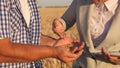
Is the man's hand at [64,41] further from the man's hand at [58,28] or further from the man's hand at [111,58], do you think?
the man's hand at [111,58]

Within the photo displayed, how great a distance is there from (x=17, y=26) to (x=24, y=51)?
267 millimetres

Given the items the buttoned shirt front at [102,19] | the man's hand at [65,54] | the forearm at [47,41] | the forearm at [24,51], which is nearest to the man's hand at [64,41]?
the forearm at [47,41]

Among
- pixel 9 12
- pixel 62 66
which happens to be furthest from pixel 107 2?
pixel 62 66

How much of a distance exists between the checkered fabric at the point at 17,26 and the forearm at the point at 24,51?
8cm

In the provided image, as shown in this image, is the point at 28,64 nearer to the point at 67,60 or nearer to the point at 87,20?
the point at 67,60

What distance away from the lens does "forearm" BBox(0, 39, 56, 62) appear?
3336mm

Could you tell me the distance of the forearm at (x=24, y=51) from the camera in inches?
131

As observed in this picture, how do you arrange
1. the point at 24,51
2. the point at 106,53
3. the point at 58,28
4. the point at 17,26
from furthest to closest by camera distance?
the point at 58,28 < the point at 106,53 < the point at 17,26 < the point at 24,51

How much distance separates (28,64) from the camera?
3.86 metres

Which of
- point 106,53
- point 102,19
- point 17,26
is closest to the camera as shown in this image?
point 17,26

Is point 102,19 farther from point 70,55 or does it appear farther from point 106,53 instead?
point 70,55

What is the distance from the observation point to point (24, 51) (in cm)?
346

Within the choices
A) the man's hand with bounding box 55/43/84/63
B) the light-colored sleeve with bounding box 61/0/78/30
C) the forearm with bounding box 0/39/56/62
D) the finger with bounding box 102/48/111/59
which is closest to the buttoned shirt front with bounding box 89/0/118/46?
the finger with bounding box 102/48/111/59

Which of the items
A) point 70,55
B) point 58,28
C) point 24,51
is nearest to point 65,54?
point 70,55
